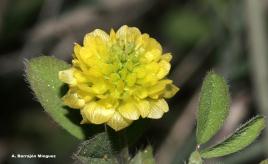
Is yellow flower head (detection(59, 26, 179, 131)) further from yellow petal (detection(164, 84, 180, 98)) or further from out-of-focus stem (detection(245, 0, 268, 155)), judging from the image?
out-of-focus stem (detection(245, 0, 268, 155))

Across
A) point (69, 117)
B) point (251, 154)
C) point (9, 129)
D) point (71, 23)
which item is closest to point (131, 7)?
point (71, 23)

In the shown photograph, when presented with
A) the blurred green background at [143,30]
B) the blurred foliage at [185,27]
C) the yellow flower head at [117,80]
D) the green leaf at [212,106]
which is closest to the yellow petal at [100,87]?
the yellow flower head at [117,80]

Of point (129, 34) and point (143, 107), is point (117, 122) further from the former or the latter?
point (129, 34)

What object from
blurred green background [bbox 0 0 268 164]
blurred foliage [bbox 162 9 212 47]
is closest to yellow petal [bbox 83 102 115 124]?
blurred green background [bbox 0 0 268 164]

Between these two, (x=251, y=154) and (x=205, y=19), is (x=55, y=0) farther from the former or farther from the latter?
(x=251, y=154)

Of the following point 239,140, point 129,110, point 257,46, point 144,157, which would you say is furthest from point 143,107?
point 257,46

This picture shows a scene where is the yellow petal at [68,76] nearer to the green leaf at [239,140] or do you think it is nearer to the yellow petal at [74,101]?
the yellow petal at [74,101]
